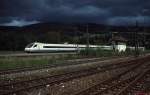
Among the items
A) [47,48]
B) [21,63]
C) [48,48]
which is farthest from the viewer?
[48,48]

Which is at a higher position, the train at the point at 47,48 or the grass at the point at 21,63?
the train at the point at 47,48

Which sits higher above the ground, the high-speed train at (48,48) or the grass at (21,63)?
the high-speed train at (48,48)

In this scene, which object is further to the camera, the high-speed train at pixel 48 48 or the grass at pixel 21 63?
the high-speed train at pixel 48 48

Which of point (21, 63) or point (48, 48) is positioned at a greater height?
point (48, 48)

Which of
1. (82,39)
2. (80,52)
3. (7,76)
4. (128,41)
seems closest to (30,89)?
(7,76)

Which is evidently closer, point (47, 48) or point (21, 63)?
point (21, 63)

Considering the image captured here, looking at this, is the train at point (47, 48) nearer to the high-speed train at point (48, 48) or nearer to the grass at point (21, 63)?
the high-speed train at point (48, 48)

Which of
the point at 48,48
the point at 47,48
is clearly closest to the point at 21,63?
the point at 47,48

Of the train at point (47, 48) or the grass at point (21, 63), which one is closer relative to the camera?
the grass at point (21, 63)

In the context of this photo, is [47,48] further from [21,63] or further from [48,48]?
[21,63]

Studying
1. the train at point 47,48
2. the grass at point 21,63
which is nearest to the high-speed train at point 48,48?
the train at point 47,48

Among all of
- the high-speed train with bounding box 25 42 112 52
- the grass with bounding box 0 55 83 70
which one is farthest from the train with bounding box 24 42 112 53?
the grass with bounding box 0 55 83 70

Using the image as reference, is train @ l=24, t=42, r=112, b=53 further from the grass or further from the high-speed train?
the grass

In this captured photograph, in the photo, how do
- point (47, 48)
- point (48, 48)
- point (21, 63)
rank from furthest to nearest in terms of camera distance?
point (48, 48) → point (47, 48) → point (21, 63)
